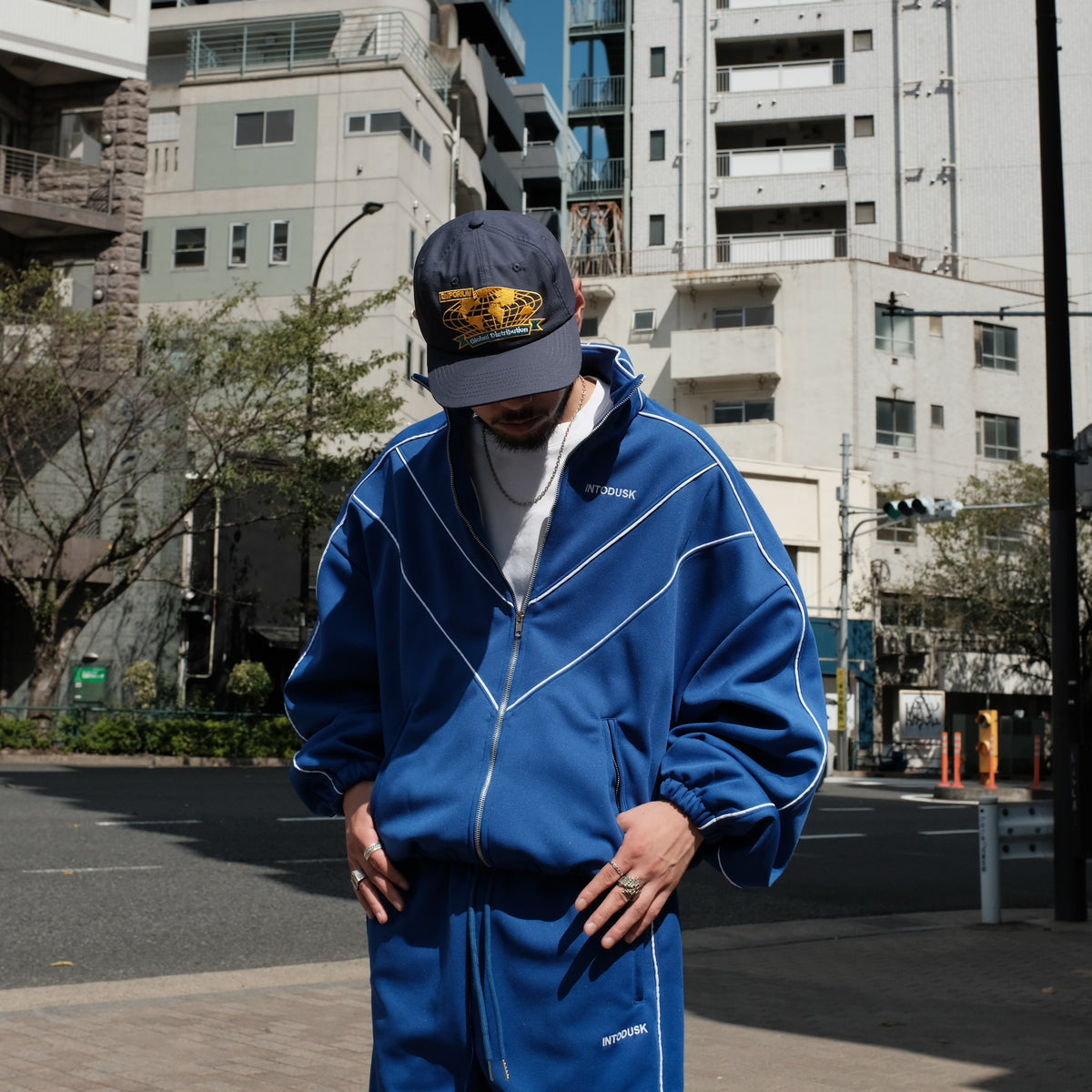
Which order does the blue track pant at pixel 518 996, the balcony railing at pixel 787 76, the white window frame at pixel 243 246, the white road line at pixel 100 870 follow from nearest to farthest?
the blue track pant at pixel 518 996 → the white road line at pixel 100 870 → the white window frame at pixel 243 246 → the balcony railing at pixel 787 76

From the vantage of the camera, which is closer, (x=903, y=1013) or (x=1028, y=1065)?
(x=1028, y=1065)

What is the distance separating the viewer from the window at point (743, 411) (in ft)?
164

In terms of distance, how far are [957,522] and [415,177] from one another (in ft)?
63.4

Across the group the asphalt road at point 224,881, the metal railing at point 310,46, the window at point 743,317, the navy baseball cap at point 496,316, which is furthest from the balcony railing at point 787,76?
the navy baseball cap at point 496,316

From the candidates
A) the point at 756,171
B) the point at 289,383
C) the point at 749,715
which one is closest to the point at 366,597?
the point at 749,715

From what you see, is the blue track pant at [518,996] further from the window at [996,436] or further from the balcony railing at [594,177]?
the balcony railing at [594,177]

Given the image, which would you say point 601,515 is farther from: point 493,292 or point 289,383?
point 289,383

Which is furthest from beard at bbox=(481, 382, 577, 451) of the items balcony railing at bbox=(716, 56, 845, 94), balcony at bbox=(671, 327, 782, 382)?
balcony railing at bbox=(716, 56, 845, 94)

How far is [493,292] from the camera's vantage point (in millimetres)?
2066

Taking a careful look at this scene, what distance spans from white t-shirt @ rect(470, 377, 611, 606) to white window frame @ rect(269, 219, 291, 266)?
43.2 metres

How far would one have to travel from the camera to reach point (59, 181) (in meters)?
33.9

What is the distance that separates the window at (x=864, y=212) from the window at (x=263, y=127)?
21946 millimetres

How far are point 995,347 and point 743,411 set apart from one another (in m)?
9.30

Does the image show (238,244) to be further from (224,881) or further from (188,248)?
(224,881)
